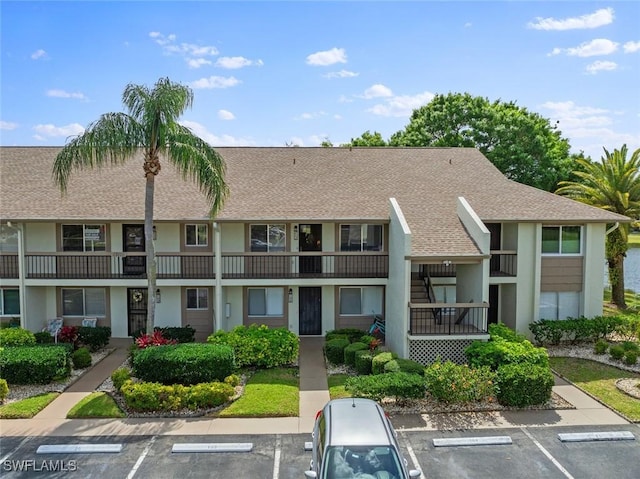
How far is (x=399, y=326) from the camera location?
17.2 m

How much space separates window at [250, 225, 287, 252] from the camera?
20625mm

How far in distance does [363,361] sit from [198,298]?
325 inches

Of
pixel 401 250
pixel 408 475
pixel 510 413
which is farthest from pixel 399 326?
pixel 408 475

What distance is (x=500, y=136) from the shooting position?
38.3 m

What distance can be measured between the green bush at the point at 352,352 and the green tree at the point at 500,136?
2579 centimetres

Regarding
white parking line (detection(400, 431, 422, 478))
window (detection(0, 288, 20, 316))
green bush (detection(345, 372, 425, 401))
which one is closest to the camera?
white parking line (detection(400, 431, 422, 478))

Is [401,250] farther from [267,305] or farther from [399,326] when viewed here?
[267,305]

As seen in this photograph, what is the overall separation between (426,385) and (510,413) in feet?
7.44

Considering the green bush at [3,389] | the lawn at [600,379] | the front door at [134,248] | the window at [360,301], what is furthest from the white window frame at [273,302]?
the lawn at [600,379]

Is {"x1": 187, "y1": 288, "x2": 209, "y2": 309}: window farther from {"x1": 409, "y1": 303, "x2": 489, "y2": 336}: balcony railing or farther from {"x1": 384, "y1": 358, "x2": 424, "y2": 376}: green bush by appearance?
{"x1": 384, "y1": 358, "x2": 424, "y2": 376}: green bush

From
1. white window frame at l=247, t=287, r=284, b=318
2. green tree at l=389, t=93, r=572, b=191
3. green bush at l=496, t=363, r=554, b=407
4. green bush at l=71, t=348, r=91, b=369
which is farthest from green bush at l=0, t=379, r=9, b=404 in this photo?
green tree at l=389, t=93, r=572, b=191

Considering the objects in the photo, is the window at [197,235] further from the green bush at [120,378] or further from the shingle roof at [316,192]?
the green bush at [120,378]

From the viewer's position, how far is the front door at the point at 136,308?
67.4 feet

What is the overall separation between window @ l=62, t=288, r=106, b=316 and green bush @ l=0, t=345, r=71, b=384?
210 inches
